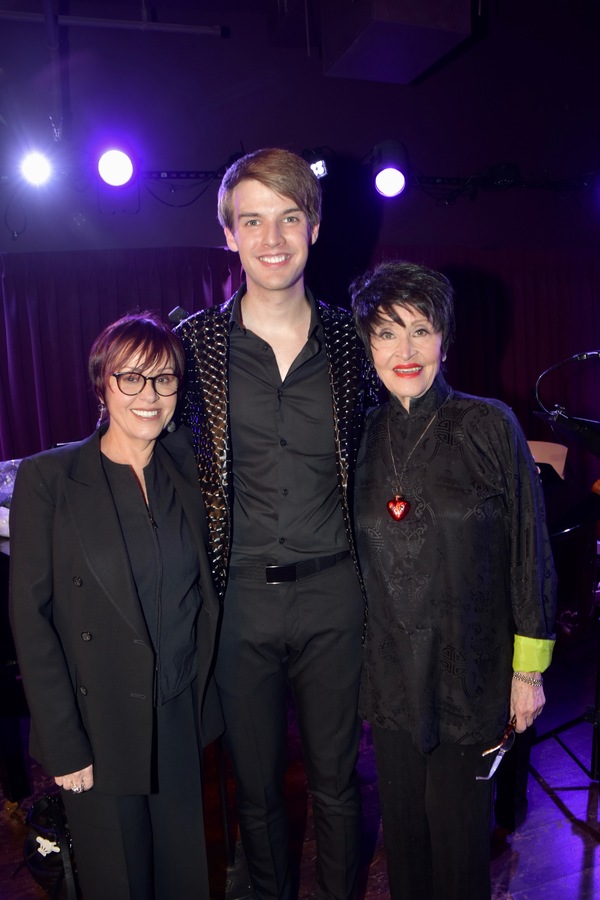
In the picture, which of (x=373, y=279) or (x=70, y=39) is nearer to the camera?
(x=373, y=279)

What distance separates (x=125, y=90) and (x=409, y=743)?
5441 mm

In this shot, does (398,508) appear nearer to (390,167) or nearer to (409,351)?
(409,351)

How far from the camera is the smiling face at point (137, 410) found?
1.70 metres

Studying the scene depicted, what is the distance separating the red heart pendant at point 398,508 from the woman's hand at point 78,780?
927 mm

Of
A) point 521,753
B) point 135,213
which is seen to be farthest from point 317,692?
point 135,213

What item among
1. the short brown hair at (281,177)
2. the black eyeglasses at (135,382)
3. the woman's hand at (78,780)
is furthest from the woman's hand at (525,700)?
the short brown hair at (281,177)

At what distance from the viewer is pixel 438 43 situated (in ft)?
14.7

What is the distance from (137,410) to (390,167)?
456 cm

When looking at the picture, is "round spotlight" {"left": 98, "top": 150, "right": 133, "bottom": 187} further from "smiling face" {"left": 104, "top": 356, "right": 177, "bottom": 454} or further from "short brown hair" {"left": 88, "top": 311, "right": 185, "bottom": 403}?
"smiling face" {"left": 104, "top": 356, "right": 177, "bottom": 454}

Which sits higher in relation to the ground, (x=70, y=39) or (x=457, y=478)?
(x=70, y=39)

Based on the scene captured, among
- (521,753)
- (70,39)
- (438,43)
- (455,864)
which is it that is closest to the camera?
(455,864)

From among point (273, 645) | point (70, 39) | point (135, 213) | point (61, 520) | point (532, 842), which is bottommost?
point (532, 842)

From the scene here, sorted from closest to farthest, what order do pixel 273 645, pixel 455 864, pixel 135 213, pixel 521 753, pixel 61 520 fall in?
pixel 61 520 < pixel 455 864 < pixel 273 645 < pixel 521 753 < pixel 135 213

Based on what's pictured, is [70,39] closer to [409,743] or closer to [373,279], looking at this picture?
[373,279]
